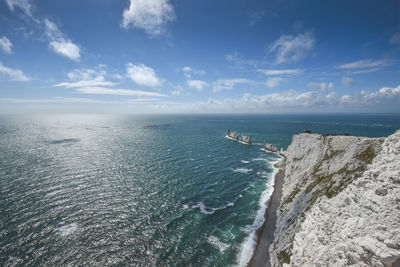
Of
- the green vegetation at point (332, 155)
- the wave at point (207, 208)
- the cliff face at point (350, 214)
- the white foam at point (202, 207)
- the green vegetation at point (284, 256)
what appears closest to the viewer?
the cliff face at point (350, 214)

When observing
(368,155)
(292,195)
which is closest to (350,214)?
(368,155)

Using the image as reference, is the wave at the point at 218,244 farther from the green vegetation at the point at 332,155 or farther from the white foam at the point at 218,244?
the green vegetation at the point at 332,155

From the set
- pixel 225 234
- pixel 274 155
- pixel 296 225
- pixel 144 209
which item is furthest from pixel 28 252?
pixel 274 155

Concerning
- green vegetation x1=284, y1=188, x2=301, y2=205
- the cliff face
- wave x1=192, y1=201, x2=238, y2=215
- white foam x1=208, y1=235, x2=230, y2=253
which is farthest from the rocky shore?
wave x1=192, y1=201, x2=238, y2=215

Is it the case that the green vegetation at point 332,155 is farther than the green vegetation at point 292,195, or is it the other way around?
the green vegetation at point 292,195

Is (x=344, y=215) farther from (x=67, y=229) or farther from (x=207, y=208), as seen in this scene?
(x=67, y=229)

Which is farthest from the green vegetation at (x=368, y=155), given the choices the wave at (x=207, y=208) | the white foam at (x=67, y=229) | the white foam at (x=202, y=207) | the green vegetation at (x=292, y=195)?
the white foam at (x=67, y=229)

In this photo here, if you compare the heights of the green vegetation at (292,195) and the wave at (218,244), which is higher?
the green vegetation at (292,195)
